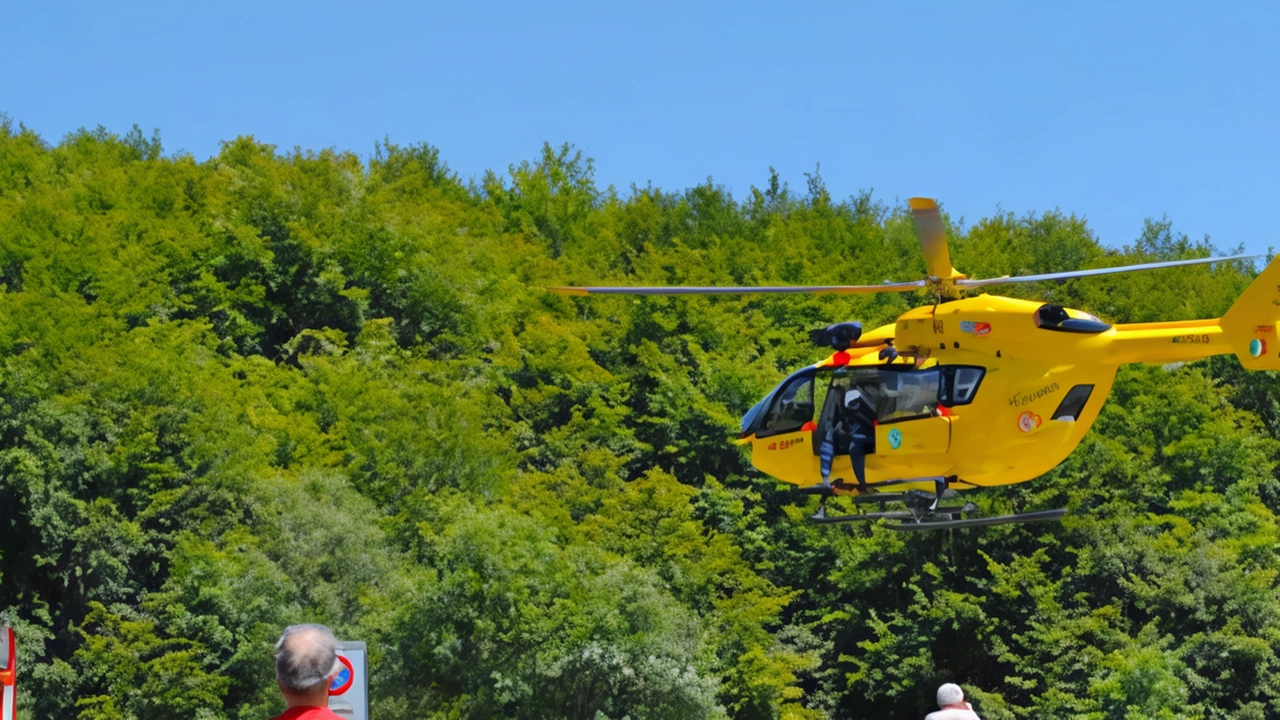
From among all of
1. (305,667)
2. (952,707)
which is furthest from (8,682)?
(952,707)

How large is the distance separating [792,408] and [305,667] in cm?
1744

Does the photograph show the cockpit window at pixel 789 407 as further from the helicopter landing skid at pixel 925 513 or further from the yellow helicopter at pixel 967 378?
the helicopter landing skid at pixel 925 513

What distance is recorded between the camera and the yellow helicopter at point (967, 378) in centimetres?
2002

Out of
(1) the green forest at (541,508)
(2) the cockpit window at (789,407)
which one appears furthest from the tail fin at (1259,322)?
(1) the green forest at (541,508)

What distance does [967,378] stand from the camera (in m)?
21.1

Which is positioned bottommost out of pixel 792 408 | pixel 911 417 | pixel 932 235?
pixel 911 417

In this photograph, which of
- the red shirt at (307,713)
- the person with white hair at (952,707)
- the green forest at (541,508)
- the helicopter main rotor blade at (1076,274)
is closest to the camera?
the red shirt at (307,713)

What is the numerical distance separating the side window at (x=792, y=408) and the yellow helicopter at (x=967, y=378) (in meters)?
0.37

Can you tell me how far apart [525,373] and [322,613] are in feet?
69.8

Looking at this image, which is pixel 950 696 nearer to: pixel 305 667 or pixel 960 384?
pixel 305 667

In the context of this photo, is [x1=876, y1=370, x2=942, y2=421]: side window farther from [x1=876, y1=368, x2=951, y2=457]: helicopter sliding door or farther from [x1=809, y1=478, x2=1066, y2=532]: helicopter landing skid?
[x1=809, y1=478, x2=1066, y2=532]: helicopter landing skid

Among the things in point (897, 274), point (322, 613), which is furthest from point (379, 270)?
point (322, 613)

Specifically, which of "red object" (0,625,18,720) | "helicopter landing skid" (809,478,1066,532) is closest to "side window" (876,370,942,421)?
"helicopter landing skid" (809,478,1066,532)

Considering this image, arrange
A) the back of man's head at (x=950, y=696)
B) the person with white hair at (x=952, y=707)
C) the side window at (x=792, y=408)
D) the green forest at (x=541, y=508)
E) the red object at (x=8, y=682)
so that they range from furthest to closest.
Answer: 1. the green forest at (x=541, y=508)
2. the side window at (x=792, y=408)
3. the back of man's head at (x=950, y=696)
4. the person with white hair at (x=952, y=707)
5. the red object at (x=8, y=682)
